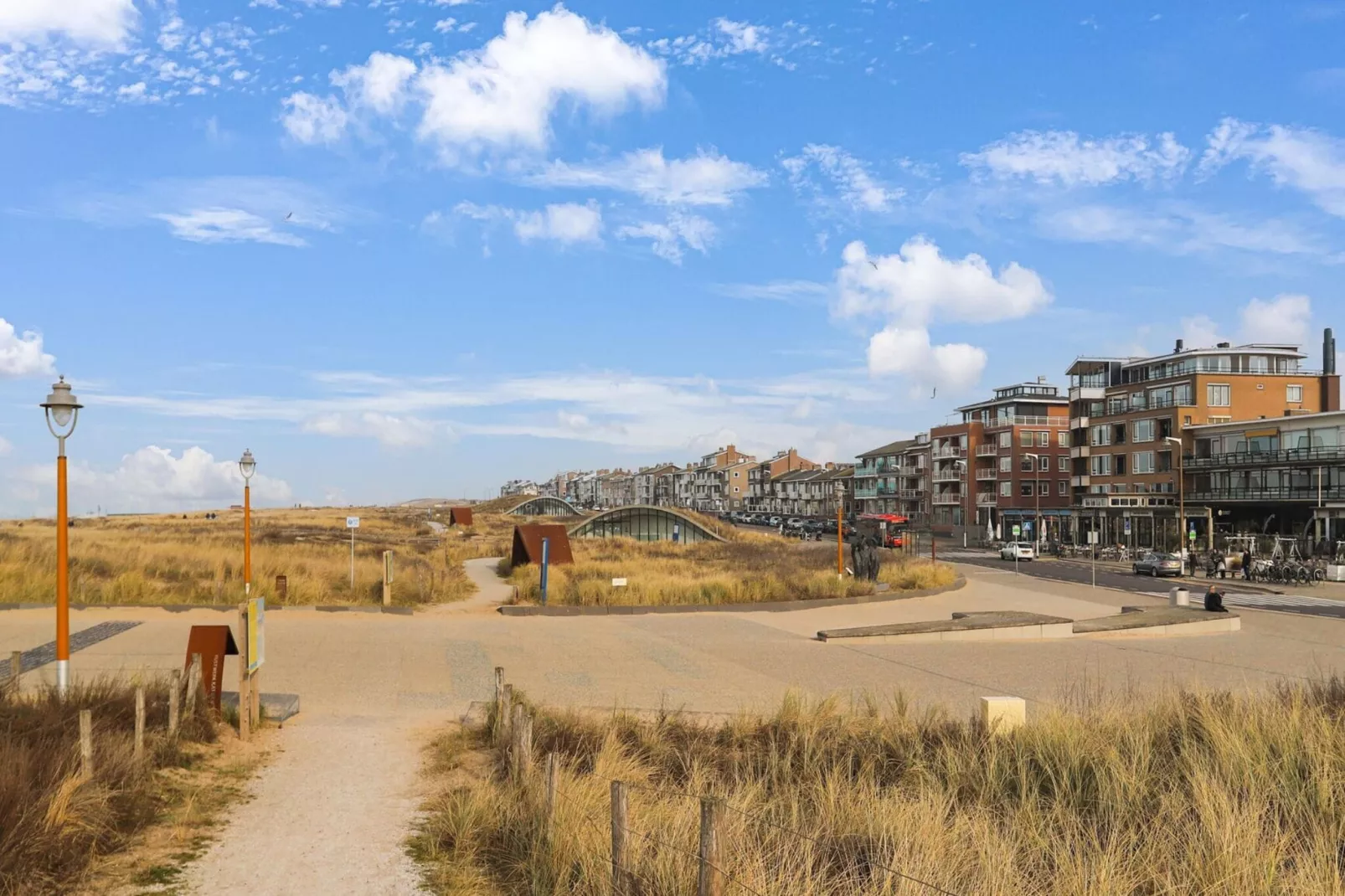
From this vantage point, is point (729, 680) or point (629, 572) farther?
point (629, 572)

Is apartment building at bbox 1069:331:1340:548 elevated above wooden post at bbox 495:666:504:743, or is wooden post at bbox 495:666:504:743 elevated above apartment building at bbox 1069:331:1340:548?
apartment building at bbox 1069:331:1340:548

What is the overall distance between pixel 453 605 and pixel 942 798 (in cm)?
2038

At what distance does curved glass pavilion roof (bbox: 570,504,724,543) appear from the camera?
63156 millimetres

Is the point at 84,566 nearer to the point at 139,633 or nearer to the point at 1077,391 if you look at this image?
the point at 139,633

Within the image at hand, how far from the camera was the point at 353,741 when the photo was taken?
1071cm

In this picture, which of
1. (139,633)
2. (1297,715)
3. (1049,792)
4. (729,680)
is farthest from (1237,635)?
(139,633)

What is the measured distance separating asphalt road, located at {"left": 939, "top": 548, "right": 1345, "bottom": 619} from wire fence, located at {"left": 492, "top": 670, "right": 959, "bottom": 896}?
26.7 m

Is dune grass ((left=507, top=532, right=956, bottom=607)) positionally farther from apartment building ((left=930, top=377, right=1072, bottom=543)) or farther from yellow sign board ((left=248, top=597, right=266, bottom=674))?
apartment building ((left=930, top=377, right=1072, bottom=543))

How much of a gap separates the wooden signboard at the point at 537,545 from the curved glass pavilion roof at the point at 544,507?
8047cm

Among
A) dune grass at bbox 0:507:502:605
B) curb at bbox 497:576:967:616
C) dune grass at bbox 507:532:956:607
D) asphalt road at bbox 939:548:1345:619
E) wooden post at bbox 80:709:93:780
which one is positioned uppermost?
wooden post at bbox 80:709:93:780

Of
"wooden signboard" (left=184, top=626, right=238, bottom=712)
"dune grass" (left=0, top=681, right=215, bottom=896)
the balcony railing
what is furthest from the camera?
the balcony railing

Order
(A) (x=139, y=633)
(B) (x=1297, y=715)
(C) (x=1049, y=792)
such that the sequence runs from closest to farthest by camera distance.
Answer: (C) (x=1049, y=792) → (B) (x=1297, y=715) → (A) (x=139, y=633)

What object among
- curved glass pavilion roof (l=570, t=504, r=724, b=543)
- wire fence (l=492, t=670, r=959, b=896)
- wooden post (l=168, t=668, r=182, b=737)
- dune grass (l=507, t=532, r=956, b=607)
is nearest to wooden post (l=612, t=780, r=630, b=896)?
wire fence (l=492, t=670, r=959, b=896)

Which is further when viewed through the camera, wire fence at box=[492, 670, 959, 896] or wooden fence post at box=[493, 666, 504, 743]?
wooden fence post at box=[493, 666, 504, 743]
